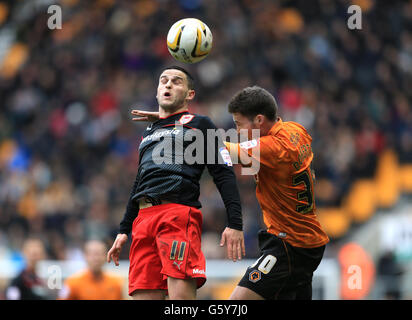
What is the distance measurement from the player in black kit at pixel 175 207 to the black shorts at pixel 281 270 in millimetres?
334

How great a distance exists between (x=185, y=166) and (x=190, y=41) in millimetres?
1182

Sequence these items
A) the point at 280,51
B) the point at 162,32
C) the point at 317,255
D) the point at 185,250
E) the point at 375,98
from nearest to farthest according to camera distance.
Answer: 1. the point at 185,250
2. the point at 317,255
3. the point at 375,98
4. the point at 280,51
5. the point at 162,32

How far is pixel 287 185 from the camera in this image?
495 cm

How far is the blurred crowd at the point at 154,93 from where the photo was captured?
11617mm

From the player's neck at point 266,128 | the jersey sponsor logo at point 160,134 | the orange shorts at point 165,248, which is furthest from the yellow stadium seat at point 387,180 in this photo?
the orange shorts at point 165,248

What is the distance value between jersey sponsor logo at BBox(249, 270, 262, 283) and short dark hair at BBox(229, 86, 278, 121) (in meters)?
1.16

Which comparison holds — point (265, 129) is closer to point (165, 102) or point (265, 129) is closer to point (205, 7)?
point (165, 102)

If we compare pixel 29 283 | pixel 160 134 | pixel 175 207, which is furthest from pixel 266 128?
pixel 29 283

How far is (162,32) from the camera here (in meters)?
15.5

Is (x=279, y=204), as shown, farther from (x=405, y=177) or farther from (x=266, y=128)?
(x=405, y=177)

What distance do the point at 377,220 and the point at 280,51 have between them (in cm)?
509

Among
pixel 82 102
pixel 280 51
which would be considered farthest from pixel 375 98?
pixel 82 102

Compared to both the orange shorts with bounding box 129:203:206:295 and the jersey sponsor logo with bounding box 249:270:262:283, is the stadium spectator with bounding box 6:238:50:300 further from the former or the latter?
the jersey sponsor logo with bounding box 249:270:262:283
